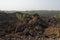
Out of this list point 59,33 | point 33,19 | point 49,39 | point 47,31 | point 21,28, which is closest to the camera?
point 49,39

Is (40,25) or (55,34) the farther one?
(40,25)

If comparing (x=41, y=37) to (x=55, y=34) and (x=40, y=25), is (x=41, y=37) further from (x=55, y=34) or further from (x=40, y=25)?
(x=40, y=25)

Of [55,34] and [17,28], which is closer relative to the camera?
[55,34]

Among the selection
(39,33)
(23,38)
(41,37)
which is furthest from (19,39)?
(39,33)

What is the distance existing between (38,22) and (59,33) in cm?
683

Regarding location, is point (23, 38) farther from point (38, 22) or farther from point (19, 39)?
point (38, 22)

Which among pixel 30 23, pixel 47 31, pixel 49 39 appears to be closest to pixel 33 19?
pixel 30 23

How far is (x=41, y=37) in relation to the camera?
25.1m

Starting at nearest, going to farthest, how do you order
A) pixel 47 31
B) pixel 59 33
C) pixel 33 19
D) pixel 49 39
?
pixel 49 39
pixel 59 33
pixel 47 31
pixel 33 19

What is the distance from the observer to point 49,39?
78.1 feet

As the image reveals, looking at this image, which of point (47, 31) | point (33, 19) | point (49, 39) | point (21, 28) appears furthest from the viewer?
point (33, 19)

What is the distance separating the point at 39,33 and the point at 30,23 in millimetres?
5196

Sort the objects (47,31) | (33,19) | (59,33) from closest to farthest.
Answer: (59,33)
(47,31)
(33,19)

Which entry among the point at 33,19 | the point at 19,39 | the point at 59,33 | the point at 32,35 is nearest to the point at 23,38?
the point at 19,39
